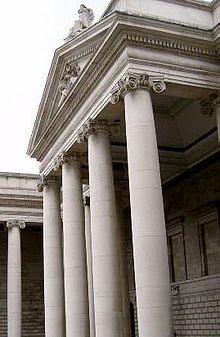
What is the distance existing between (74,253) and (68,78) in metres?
7.51

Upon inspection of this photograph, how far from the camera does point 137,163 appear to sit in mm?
17062

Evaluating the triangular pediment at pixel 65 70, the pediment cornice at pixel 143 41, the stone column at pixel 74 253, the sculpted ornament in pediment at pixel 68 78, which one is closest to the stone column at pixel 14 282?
the triangular pediment at pixel 65 70

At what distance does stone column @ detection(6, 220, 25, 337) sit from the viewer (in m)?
35.9

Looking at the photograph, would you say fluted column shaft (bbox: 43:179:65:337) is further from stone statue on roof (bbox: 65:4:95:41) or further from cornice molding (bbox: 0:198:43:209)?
cornice molding (bbox: 0:198:43:209)

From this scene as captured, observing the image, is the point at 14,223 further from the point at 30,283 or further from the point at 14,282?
the point at 30,283

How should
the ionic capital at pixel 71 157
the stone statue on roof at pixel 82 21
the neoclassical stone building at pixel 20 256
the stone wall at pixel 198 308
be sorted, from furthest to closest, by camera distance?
the neoclassical stone building at pixel 20 256 → the stone wall at pixel 198 308 → the ionic capital at pixel 71 157 → the stone statue on roof at pixel 82 21

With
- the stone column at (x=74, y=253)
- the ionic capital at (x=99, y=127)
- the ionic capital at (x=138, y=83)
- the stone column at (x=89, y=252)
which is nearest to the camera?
the ionic capital at (x=138, y=83)

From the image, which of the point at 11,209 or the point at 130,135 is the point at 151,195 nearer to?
the point at 130,135

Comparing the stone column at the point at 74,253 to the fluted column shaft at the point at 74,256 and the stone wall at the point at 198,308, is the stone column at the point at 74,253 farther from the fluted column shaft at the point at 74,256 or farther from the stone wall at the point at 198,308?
the stone wall at the point at 198,308

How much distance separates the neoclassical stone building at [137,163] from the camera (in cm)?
1700

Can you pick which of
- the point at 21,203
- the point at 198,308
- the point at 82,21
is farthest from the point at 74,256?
the point at 21,203

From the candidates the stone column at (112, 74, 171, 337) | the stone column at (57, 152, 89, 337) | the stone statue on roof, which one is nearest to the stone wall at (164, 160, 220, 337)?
the stone column at (57, 152, 89, 337)

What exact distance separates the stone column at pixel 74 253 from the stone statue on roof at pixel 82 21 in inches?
206

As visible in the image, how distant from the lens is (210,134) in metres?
26.4
